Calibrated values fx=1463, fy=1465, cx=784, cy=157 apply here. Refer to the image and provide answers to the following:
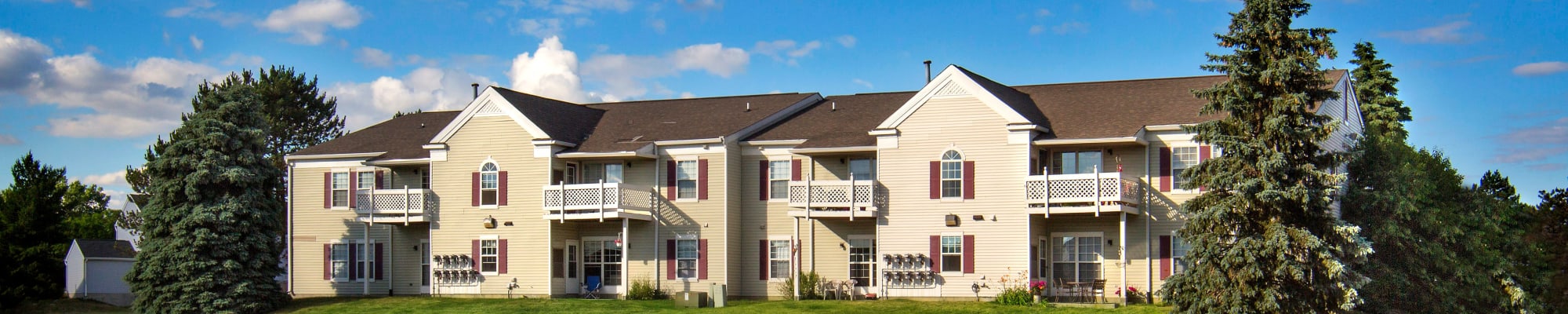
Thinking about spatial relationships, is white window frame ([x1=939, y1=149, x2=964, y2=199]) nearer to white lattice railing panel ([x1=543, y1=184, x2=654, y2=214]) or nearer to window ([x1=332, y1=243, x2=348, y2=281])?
white lattice railing panel ([x1=543, y1=184, x2=654, y2=214])

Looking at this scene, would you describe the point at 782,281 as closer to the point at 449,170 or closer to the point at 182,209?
the point at 449,170

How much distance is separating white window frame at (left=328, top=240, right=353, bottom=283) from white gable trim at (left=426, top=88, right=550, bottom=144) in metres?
5.59

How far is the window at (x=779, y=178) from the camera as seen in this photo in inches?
1531

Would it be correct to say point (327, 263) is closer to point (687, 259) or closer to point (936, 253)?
point (687, 259)

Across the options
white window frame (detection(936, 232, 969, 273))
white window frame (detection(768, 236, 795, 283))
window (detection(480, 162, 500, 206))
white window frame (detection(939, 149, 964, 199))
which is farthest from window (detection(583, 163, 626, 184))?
white window frame (detection(936, 232, 969, 273))

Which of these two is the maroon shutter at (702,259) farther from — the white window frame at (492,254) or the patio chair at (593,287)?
the white window frame at (492,254)

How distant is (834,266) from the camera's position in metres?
38.2

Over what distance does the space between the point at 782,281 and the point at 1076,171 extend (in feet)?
27.9

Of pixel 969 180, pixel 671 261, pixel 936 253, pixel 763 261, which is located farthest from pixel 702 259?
pixel 969 180

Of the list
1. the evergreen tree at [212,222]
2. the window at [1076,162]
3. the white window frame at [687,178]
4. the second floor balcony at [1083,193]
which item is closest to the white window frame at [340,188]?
the evergreen tree at [212,222]

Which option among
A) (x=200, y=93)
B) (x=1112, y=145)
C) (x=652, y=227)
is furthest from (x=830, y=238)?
(x=200, y=93)

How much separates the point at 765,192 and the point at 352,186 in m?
13.1

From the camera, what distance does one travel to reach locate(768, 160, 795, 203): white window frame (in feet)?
127

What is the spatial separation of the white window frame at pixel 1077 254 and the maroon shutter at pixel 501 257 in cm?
1454
